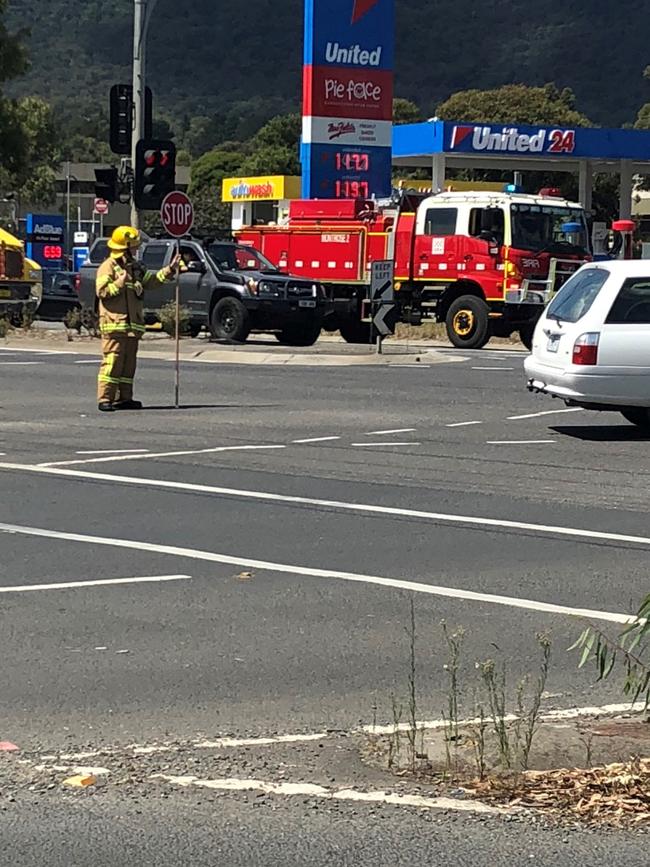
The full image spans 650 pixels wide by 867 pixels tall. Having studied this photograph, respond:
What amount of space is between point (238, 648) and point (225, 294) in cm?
2105

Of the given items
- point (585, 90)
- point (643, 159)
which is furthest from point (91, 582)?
point (585, 90)

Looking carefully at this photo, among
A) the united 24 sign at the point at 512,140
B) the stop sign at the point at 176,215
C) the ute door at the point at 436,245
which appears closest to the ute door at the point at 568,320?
the stop sign at the point at 176,215

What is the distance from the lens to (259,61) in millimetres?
197375

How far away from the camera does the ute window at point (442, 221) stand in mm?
30094

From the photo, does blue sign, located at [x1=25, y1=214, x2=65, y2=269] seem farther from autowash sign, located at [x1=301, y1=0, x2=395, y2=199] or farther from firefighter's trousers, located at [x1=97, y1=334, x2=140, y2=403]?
firefighter's trousers, located at [x1=97, y1=334, x2=140, y2=403]

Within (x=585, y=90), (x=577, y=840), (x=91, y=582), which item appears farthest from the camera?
(x=585, y=90)

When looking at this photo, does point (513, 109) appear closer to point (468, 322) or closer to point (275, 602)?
point (468, 322)

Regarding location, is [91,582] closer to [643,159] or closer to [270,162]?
[643,159]

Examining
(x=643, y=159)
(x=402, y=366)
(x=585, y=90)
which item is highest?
(x=585, y=90)

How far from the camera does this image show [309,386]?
21.6 meters

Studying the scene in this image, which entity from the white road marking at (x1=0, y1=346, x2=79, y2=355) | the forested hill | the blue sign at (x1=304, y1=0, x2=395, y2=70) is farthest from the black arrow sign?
the forested hill

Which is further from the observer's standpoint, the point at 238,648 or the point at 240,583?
the point at 240,583

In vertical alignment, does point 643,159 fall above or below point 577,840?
above

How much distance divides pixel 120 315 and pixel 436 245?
13047mm
